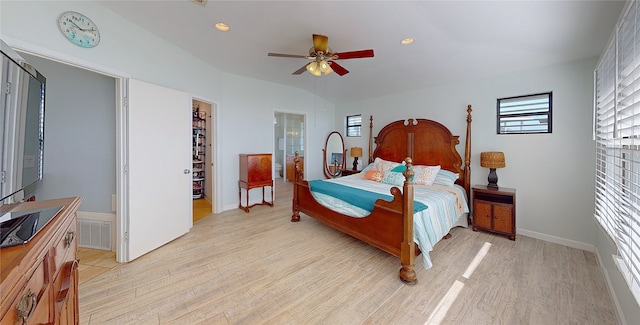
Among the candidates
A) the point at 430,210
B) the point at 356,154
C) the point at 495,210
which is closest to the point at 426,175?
the point at 495,210

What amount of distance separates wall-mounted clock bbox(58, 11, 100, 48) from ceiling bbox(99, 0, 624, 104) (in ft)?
0.95

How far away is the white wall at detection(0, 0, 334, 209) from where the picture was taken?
1.74 metres

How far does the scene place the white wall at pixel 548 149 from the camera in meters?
2.66

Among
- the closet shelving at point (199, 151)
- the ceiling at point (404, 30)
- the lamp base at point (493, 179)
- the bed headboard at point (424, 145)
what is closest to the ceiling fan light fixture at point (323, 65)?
the ceiling at point (404, 30)

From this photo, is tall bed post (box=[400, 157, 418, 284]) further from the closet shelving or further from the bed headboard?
the closet shelving

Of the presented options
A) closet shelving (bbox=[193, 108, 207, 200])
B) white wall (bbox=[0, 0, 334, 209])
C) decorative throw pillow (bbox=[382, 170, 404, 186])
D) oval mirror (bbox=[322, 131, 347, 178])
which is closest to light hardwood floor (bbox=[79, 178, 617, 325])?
decorative throw pillow (bbox=[382, 170, 404, 186])

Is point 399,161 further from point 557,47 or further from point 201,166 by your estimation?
point 201,166

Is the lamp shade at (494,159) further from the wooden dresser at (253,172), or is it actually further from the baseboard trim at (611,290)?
the wooden dresser at (253,172)

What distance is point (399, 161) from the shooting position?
437 centimetres

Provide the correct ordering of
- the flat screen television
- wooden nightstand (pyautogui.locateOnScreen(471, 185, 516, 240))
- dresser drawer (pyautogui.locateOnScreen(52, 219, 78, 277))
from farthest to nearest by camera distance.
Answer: wooden nightstand (pyautogui.locateOnScreen(471, 185, 516, 240)) → the flat screen television → dresser drawer (pyautogui.locateOnScreen(52, 219, 78, 277))

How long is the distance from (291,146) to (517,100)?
19.7 feet

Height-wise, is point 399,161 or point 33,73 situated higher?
point 33,73

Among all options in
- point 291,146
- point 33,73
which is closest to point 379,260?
point 33,73

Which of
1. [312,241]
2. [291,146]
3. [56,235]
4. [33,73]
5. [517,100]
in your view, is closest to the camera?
[56,235]
